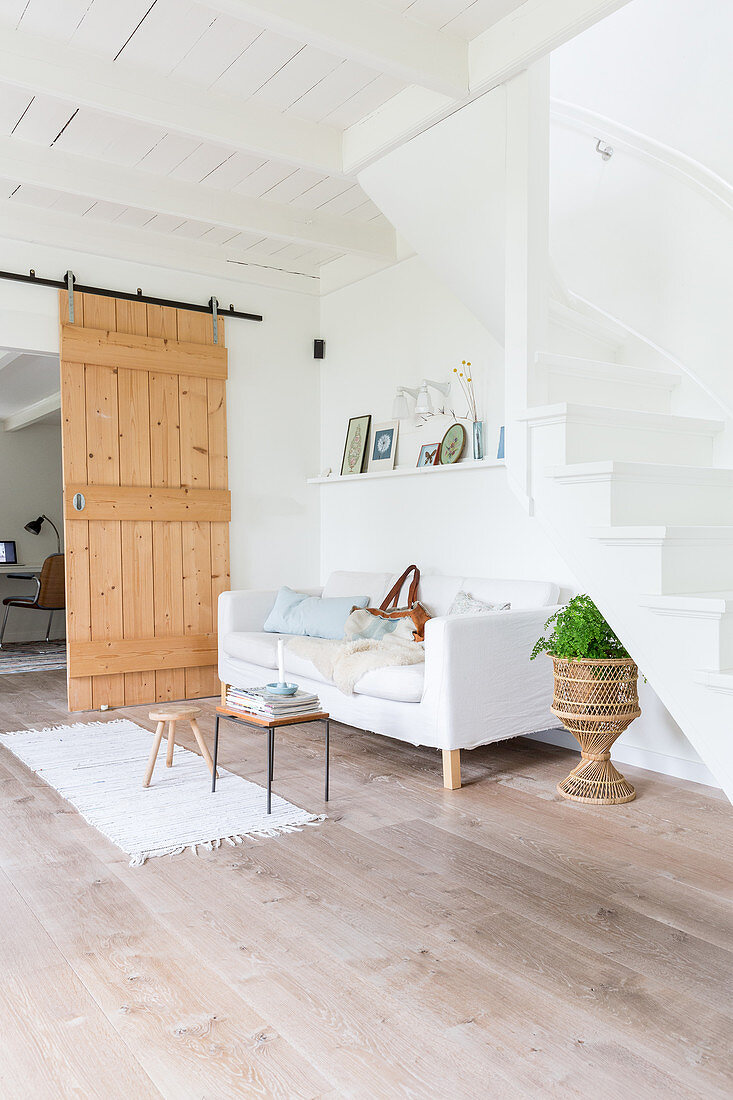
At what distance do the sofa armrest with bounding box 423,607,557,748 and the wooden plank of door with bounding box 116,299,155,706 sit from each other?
223 cm

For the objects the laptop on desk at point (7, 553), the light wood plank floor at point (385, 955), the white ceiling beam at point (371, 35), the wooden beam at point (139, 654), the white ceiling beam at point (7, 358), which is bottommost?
the light wood plank floor at point (385, 955)

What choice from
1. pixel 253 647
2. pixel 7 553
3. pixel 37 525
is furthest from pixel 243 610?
pixel 37 525

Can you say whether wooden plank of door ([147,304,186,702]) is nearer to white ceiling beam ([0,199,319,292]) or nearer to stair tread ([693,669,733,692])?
white ceiling beam ([0,199,319,292])

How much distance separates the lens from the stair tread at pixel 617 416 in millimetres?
2400

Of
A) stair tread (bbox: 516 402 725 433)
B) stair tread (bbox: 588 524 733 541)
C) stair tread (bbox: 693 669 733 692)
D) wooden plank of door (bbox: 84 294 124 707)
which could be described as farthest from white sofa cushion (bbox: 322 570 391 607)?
stair tread (bbox: 693 669 733 692)

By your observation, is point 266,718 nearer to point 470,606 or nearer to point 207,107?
point 470,606

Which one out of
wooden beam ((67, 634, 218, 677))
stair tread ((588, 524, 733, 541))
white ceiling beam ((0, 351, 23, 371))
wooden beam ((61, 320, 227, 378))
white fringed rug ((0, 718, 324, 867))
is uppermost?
white ceiling beam ((0, 351, 23, 371))

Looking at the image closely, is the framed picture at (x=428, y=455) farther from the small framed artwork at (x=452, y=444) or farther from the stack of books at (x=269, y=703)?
the stack of books at (x=269, y=703)

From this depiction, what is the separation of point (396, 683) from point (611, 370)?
1491mm

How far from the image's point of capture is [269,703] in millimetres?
3039

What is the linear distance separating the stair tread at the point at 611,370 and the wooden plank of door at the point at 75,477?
293 centimetres

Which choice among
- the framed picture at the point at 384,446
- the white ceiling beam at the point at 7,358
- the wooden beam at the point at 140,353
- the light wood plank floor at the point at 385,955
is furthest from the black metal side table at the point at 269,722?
the white ceiling beam at the point at 7,358

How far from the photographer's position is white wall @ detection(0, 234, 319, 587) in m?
5.38

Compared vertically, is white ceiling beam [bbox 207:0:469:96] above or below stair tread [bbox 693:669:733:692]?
above
